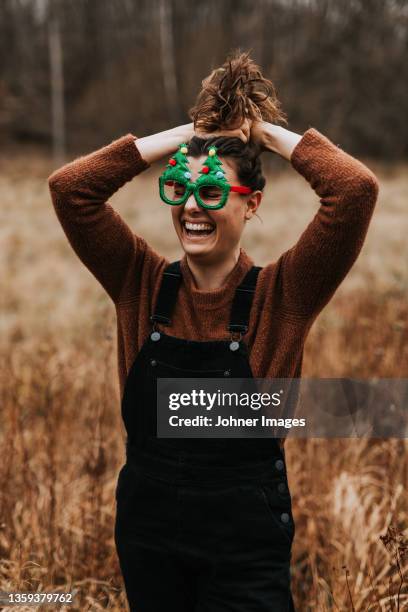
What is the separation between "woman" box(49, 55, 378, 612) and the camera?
1.67 metres

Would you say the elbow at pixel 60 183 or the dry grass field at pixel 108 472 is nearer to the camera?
the elbow at pixel 60 183

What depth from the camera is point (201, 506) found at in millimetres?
1673

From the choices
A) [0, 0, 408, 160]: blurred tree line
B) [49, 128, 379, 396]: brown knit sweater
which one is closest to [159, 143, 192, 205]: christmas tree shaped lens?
[49, 128, 379, 396]: brown knit sweater

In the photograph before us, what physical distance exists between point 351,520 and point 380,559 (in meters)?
0.19

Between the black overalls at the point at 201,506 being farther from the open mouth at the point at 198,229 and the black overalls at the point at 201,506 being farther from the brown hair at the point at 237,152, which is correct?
the brown hair at the point at 237,152

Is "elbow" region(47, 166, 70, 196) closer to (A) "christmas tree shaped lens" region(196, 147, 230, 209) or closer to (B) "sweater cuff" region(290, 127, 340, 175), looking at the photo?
(A) "christmas tree shaped lens" region(196, 147, 230, 209)

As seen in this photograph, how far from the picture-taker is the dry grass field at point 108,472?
243cm

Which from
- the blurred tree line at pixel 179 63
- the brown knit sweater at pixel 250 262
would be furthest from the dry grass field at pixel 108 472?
the blurred tree line at pixel 179 63

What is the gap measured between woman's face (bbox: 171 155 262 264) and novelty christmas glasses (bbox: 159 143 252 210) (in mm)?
18

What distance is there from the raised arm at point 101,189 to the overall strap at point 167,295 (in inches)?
5.8

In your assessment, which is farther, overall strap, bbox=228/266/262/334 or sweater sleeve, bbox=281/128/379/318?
overall strap, bbox=228/266/262/334

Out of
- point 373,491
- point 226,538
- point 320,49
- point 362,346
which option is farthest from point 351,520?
point 320,49

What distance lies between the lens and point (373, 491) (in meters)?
3.10

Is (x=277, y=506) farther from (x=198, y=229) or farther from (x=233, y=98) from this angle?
(x=233, y=98)
